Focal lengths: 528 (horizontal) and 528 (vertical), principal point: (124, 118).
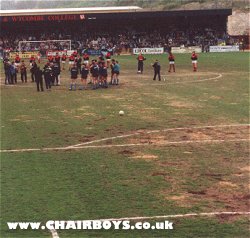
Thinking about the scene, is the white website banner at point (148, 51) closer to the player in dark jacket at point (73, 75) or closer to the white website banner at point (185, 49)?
the white website banner at point (185, 49)

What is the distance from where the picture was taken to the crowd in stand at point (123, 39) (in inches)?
2589

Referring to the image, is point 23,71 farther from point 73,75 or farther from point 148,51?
point 148,51

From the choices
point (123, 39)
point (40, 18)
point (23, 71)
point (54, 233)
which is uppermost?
point (40, 18)

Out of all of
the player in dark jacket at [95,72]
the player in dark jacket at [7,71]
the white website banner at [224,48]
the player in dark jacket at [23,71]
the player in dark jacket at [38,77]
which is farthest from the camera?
the white website banner at [224,48]

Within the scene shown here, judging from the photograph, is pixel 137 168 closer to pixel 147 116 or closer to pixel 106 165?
pixel 106 165

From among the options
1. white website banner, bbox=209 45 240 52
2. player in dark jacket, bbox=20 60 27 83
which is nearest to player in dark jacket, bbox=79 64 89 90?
player in dark jacket, bbox=20 60 27 83

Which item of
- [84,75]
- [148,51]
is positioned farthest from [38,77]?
[148,51]

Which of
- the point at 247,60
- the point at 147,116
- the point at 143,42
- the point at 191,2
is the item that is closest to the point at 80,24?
the point at 143,42

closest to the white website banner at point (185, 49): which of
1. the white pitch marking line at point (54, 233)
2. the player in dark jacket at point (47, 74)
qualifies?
the player in dark jacket at point (47, 74)

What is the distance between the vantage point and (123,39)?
7075 cm

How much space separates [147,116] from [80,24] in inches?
2061

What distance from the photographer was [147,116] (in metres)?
22.0

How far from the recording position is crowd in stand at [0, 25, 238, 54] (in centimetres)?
6575

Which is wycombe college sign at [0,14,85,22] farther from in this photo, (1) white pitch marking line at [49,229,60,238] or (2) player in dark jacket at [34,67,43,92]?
(1) white pitch marking line at [49,229,60,238]
